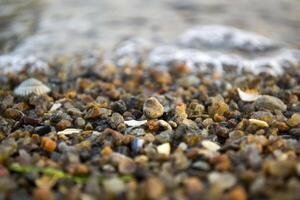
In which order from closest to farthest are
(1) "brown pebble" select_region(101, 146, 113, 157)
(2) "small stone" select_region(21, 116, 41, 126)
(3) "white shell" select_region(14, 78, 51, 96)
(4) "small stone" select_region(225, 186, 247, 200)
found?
1. (4) "small stone" select_region(225, 186, 247, 200)
2. (1) "brown pebble" select_region(101, 146, 113, 157)
3. (2) "small stone" select_region(21, 116, 41, 126)
4. (3) "white shell" select_region(14, 78, 51, 96)

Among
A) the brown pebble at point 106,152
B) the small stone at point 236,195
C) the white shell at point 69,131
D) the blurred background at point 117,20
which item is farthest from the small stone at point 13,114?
the blurred background at point 117,20

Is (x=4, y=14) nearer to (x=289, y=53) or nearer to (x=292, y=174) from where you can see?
(x=289, y=53)

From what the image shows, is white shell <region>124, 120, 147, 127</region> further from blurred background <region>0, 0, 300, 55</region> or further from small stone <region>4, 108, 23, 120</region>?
blurred background <region>0, 0, 300, 55</region>

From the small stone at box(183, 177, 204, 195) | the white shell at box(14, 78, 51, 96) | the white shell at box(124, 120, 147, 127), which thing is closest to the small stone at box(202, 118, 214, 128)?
the white shell at box(124, 120, 147, 127)

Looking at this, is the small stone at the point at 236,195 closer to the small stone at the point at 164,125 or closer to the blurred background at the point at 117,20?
the small stone at the point at 164,125

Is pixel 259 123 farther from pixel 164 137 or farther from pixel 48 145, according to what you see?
pixel 48 145

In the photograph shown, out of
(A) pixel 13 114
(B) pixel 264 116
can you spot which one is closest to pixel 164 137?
(B) pixel 264 116

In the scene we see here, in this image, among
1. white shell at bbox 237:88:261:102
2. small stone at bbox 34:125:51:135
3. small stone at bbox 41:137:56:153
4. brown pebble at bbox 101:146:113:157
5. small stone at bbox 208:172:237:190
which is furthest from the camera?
white shell at bbox 237:88:261:102
